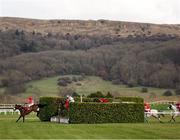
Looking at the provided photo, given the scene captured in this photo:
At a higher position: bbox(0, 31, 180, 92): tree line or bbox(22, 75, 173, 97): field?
bbox(0, 31, 180, 92): tree line

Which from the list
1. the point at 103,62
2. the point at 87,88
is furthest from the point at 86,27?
the point at 87,88

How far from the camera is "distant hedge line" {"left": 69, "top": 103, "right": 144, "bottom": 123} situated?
32.1m

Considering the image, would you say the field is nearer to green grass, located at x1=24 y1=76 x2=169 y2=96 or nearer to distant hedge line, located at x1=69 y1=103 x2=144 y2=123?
green grass, located at x1=24 y1=76 x2=169 y2=96

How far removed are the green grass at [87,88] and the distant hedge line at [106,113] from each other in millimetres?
52834

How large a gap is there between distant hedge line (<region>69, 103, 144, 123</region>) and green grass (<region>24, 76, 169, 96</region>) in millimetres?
52834

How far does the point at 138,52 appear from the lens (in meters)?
120

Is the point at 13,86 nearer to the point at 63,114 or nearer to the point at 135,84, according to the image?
the point at 135,84

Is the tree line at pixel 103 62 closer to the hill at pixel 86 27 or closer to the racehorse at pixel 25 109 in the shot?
the hill at pixel 86 27

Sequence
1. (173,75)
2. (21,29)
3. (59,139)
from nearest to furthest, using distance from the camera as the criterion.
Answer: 1. (59,139)
2. (173,75)
3. (21,29)

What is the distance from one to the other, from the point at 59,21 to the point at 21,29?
14.9 m

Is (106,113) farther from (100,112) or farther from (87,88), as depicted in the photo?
(87,88)

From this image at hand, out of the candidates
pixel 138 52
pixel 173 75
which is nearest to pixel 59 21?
pixel 138 52

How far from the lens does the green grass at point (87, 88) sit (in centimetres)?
8919

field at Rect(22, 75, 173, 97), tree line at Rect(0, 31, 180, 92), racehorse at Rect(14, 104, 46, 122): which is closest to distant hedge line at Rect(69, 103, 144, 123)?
racehorse at Rect(14, 104, 46, 122)
